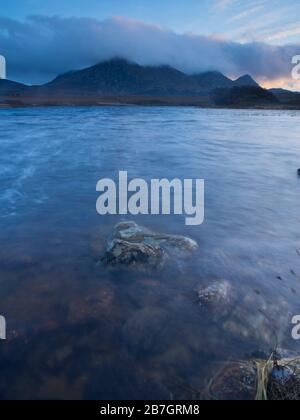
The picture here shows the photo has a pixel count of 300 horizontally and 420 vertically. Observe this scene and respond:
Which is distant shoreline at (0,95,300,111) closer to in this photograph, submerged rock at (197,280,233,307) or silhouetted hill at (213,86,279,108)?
silhouetted hill at (213,86,279,108)

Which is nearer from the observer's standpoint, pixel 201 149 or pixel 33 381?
pixel 33 381

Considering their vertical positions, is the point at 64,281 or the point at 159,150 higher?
the point at 159,150

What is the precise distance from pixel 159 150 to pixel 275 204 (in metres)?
11.5

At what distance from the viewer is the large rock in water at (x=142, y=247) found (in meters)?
5.94

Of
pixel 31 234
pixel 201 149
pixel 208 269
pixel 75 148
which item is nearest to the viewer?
pixel 208 269

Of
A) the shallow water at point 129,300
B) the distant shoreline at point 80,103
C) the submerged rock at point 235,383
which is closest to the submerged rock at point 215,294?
the shallow water at point 129,300

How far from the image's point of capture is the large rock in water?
5.94 metres

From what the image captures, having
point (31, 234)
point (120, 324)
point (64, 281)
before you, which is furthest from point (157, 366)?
point (31, 234)

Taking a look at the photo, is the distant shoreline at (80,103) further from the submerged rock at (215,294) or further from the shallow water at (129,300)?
the submerged rock at (215,294)

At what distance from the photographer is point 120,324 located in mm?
4621

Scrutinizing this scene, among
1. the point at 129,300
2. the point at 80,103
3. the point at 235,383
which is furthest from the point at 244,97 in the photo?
the point at 235,383

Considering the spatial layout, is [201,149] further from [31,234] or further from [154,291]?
[154,291]
